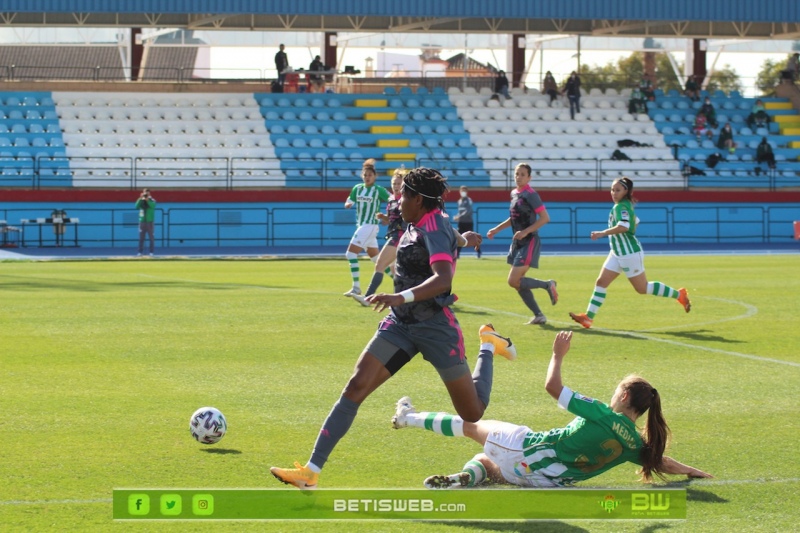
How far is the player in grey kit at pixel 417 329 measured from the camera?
6930mm

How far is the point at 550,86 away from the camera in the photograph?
4756 centimetres

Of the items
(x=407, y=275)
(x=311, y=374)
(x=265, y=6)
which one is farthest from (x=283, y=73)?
(x=407, y=275)

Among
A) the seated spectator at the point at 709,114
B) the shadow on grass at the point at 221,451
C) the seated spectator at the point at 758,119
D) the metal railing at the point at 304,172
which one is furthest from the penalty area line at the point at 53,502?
the seated spectator at the point at 758,119

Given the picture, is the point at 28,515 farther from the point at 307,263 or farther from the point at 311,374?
the point at 307,263

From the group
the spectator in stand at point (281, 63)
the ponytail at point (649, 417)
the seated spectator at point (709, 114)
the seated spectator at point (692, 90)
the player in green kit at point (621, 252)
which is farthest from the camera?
the seated spectator at point (692, 90)

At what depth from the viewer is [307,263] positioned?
29.6m

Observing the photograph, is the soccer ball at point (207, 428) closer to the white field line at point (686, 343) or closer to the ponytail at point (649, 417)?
the ponytail at point (649, 417)

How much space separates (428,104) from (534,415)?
3640cm

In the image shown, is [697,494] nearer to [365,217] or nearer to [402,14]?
[365,217]

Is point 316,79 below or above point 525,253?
above

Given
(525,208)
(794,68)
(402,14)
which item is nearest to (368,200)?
(525,208)

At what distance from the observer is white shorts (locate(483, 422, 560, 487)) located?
6.90 meters

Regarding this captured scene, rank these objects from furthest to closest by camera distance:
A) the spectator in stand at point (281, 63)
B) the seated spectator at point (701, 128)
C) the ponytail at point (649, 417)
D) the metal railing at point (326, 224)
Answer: the seated spectator at point (701, 128) → the spectator in stand at point (281, 63) → the metal railing at point (326, 224) → the ponytail at point (649, 417)

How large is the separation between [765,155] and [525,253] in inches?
1201
